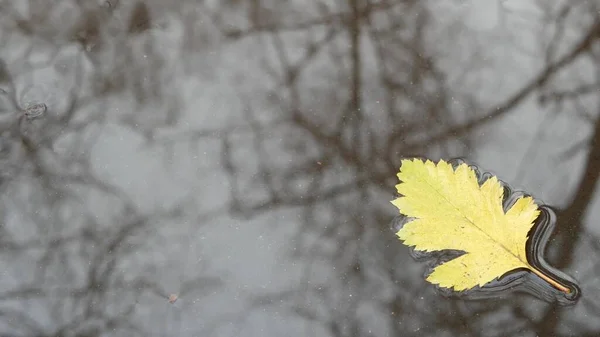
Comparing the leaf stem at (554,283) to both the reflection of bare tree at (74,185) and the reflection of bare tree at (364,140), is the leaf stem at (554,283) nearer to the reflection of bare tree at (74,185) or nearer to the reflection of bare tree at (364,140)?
the reflection of bare tree at (364,140)

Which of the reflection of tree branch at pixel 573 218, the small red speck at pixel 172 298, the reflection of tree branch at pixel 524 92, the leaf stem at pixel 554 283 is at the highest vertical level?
the reflection of tree branch at pixel 524 92

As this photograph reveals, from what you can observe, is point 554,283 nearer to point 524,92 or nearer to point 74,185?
point 524,92

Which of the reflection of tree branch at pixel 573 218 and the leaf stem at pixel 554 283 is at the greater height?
the reflection of tree branch at pixel 573 218

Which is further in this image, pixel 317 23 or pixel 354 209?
pixel 317 23

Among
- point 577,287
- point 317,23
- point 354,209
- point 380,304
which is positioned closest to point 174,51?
point 317,23

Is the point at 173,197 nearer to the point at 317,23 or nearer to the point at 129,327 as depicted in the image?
the point at 129,327

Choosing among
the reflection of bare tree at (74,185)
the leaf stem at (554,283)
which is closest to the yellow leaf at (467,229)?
the leaf stem at (554,283)

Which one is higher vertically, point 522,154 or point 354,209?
point 522,154

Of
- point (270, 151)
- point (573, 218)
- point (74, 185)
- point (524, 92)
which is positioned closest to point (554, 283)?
point (573, 218)
